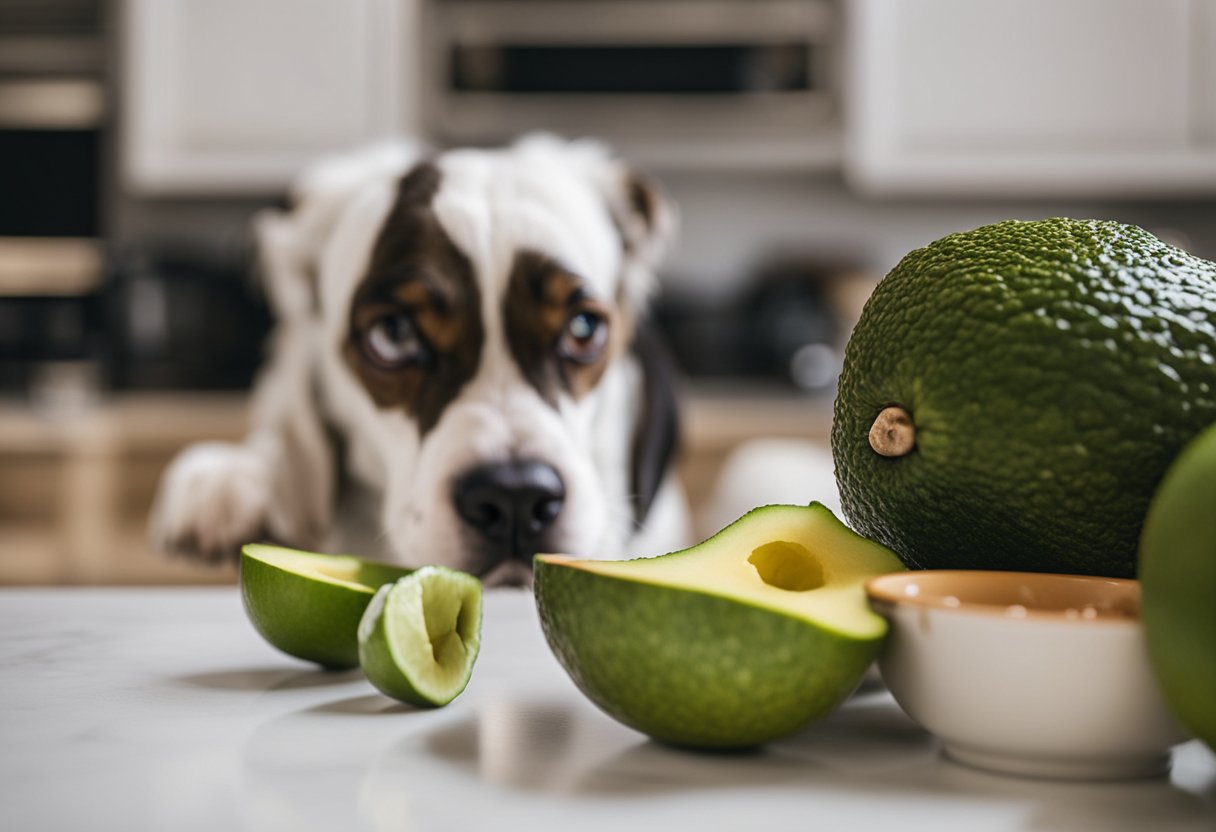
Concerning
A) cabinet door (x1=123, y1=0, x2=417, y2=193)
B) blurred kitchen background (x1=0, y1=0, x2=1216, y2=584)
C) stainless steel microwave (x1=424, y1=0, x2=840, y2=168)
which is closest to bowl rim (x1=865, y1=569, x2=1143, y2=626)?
blurred kitchen background (x1=0, y1=0, x2=1216, y2=584)

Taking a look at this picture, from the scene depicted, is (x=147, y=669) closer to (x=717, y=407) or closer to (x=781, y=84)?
(x=717, y=407)

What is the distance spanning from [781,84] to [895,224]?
0.57 m

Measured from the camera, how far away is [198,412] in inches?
95.9

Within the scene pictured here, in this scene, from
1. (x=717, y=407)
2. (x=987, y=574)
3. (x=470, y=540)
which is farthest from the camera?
(x=717, y=407)

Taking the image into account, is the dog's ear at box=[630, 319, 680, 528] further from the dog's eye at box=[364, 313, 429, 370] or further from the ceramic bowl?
the ceramic bowl

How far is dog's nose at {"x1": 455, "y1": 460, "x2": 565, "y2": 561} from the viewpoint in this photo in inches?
36.2

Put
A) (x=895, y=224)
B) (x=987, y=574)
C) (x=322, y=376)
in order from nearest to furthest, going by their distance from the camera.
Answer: (x=987, y=574) → (x=322, y=376) → (x=895, y=224)

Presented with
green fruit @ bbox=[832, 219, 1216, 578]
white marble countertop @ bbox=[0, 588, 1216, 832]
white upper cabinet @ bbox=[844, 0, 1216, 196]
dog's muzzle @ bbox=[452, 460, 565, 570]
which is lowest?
dog's muzzle @ bbox=[452, 460, 565, 570]

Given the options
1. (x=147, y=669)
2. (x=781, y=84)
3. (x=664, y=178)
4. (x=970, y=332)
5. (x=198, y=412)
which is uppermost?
(x=781, y=84)

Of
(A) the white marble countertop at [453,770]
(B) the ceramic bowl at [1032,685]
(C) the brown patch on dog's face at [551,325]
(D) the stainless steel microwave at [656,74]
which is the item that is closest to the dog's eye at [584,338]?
(C) the brown patch on dog's face at [551,325]

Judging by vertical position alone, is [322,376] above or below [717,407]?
above

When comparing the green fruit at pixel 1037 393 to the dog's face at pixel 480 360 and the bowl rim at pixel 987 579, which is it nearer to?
the bowl rim at pixel 987 579

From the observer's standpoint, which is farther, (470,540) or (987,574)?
(470,540)

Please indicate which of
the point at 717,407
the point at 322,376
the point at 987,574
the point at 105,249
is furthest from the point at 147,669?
the point at 105,249
